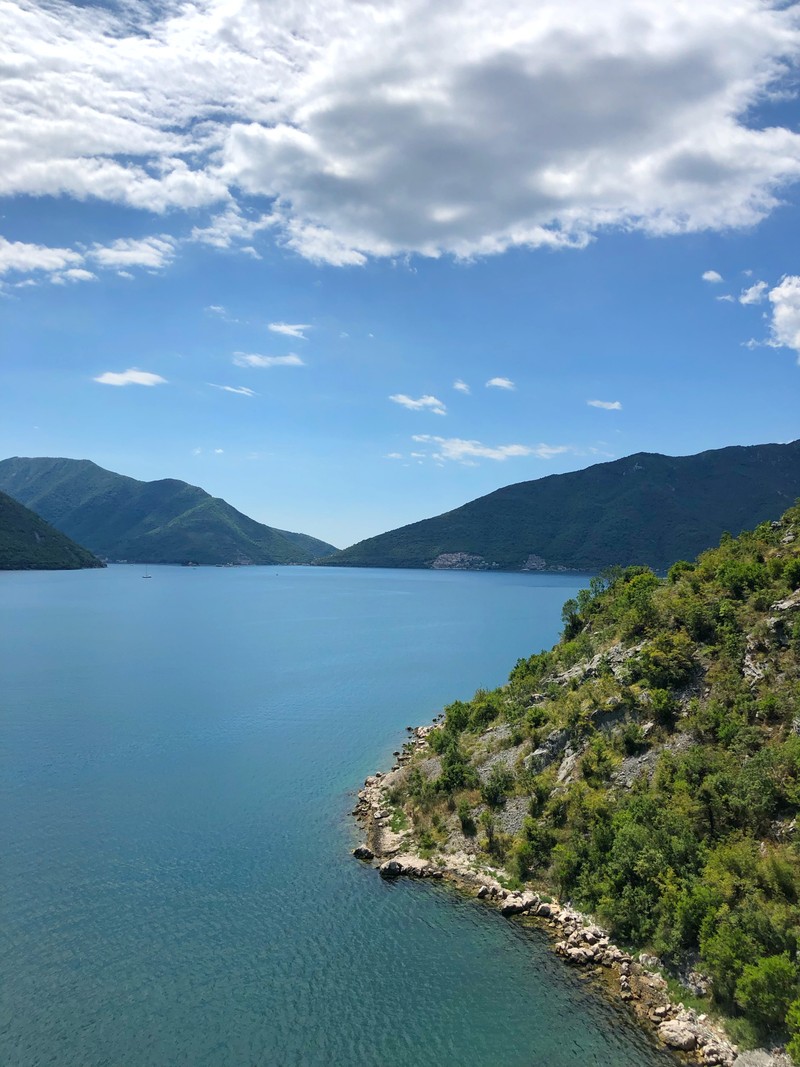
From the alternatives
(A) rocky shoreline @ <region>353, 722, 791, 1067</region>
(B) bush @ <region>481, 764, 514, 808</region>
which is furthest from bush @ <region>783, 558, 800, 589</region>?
(A) rocky shoreline @ <region>353, 722, 791, 1067</region>

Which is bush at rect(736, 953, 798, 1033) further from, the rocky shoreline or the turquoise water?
the turquoise water

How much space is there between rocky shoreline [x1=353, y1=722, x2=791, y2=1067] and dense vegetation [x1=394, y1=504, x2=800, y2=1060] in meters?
0.90

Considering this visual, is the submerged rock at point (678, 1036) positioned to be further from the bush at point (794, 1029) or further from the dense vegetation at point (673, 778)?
the bush at point (794, 1029)

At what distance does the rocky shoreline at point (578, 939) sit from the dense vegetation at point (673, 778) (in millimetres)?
905

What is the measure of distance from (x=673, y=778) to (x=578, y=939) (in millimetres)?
10377

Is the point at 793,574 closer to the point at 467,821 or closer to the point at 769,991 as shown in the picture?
the point at 769,991

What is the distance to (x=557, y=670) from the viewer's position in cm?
5659

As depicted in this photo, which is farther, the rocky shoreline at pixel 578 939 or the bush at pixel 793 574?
the bush at pixel 793 574

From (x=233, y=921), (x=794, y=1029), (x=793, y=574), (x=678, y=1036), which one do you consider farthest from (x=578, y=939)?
(x=793, y=574)

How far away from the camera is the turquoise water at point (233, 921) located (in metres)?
25.2

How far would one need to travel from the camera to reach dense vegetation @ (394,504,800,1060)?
90.9 feet

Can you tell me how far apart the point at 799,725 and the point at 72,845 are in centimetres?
4428

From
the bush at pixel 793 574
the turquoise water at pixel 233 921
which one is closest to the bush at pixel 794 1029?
the turquoise water at pixel 233 921

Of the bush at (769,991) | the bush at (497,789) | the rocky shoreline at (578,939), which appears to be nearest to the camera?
the bush at (769,991)
